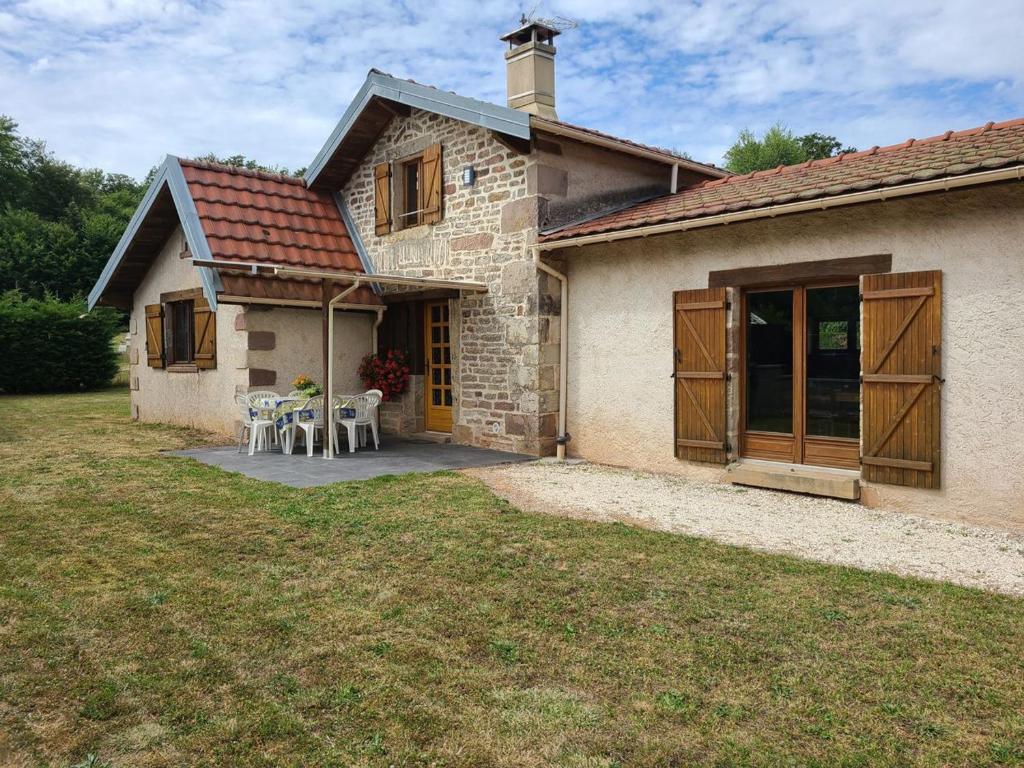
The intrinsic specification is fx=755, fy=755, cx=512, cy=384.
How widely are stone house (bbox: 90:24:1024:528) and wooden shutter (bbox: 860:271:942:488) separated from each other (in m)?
0.02

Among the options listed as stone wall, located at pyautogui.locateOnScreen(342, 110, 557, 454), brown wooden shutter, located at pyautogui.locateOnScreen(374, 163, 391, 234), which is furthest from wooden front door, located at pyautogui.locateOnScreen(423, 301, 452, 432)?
brown wooden shutter, located at pyautogui.locateOnScreen(374, 163, 391, 234)

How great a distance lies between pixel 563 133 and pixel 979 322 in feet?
15.8

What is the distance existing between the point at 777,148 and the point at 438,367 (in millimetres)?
30609

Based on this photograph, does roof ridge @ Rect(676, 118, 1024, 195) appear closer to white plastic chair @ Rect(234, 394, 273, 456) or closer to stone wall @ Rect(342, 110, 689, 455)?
stone wall @ Rect(342, 110, 689, 455)

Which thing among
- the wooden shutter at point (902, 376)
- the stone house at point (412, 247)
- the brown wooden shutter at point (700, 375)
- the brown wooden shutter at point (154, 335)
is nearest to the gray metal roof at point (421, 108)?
the stone house at point (412, 247)

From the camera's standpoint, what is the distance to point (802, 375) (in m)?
7.18

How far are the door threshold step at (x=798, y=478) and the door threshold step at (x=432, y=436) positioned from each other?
4322 mm

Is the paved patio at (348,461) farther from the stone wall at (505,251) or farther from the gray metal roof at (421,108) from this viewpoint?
the gray metal roof at (421,108)

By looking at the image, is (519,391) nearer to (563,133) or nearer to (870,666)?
(563,133)

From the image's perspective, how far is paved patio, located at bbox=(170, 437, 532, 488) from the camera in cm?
776

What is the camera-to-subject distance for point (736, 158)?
38.3 m

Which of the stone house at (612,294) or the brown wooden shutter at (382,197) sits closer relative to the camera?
the stone house at (612,294)

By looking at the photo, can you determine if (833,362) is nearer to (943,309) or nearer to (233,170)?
(943,309)

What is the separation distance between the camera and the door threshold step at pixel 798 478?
6633 millimetres
